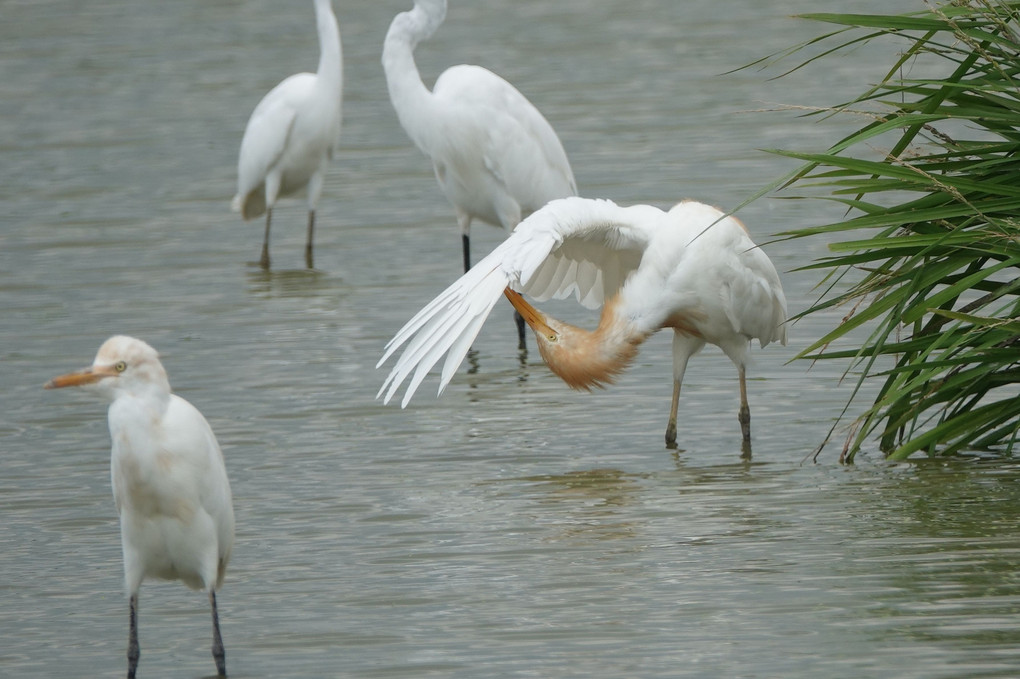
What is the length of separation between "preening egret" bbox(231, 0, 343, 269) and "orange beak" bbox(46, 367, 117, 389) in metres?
8.22

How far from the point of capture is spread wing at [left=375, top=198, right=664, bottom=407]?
6.01 meters

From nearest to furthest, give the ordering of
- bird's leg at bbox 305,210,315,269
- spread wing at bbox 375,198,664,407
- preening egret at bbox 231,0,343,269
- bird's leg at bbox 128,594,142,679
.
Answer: bird's leg at bbox 128,594,142,679 < spread wing at bbox 375,198,664,407 < bird's leg at bbox 305,210,315,269 < preening egret at bbox 231,0,343,269

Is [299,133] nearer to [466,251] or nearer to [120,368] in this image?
[466,251]

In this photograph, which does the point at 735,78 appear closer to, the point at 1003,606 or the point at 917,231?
the point at 917,231

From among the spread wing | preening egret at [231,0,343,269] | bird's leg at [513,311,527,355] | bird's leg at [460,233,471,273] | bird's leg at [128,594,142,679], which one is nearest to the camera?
bird's leg at [128,594,142,679]

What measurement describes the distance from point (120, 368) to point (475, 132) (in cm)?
589

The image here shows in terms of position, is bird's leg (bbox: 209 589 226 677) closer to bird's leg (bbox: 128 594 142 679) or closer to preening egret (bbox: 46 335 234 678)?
preening egret (bbox: 46 335 234 678)

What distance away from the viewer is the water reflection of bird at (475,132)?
34.2 feet

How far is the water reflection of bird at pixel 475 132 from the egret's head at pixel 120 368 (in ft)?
19.0

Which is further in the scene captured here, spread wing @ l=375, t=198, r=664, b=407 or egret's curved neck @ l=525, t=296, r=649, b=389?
egret's curved neck @ l=525, t=296, r=649, b=389

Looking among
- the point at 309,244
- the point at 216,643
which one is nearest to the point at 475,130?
the point at 309,244

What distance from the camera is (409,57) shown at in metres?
10.4

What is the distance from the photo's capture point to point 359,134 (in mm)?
16922

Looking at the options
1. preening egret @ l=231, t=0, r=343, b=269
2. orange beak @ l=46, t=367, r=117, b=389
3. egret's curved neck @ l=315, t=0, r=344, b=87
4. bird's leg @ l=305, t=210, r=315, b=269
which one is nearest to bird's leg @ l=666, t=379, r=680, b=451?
orange beak @ l=46, t=367, r=117, b=389
